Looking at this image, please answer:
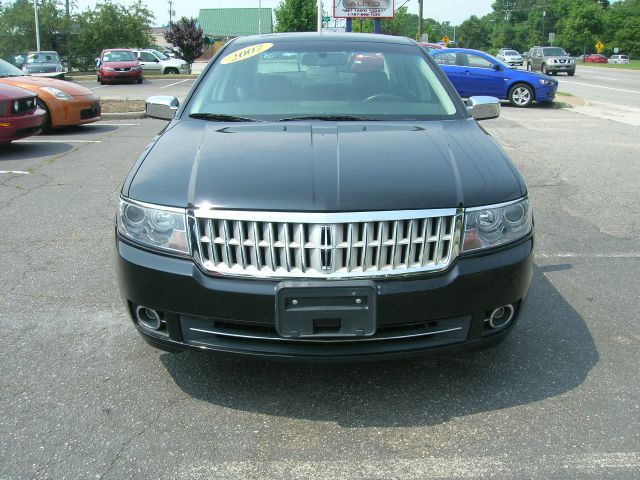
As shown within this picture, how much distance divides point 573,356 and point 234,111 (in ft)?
7.78

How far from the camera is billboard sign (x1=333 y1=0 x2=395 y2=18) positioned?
25.6 metres

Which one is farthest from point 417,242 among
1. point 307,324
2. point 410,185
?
point 307,324

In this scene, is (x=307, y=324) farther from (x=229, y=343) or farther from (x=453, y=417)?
(x=453, y=417)

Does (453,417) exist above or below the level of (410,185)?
below

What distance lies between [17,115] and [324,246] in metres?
8.36

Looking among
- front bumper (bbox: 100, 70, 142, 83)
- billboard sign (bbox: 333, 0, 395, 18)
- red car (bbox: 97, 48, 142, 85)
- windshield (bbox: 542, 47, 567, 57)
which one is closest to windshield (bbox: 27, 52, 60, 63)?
red car (bbox: 97, 48, 142, 85)

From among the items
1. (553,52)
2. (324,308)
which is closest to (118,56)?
(553,52)

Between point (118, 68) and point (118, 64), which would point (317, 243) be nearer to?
point (118, 68)

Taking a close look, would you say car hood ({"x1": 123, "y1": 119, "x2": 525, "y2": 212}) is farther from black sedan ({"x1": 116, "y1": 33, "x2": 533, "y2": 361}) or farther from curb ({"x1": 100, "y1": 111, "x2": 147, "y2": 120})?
curb ({"x1": 100, "y1": 111, "x2": 147, "y2": 120})

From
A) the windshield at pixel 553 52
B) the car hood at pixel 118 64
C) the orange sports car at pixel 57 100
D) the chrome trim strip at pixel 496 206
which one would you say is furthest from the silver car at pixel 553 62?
the chrome trim strip at pixel 496 206

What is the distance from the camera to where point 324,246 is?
2.65 meters

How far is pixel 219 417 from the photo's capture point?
2.90 metres

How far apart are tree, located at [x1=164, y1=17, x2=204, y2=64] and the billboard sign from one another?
71.5 ft

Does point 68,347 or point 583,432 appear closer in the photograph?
point 583,432
